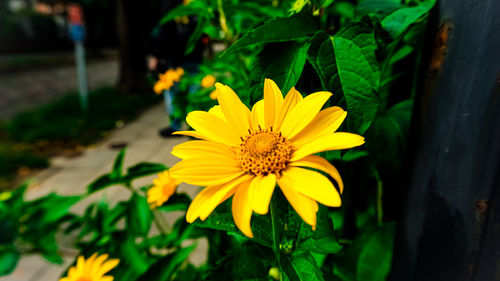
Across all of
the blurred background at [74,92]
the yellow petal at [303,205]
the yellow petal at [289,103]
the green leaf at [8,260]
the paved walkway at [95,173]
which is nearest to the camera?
the yellow petal at [303,205]

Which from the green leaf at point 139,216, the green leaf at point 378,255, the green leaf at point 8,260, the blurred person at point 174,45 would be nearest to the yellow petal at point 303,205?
the green leaf at point 378,255

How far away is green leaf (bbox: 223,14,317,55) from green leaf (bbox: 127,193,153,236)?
2.40 ft

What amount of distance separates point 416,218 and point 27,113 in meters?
6.63

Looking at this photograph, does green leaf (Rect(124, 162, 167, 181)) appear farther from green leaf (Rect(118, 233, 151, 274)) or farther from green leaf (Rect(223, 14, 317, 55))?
green leaf (Rect(223, 14, 317, 55))

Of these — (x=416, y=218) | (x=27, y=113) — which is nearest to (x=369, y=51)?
(x=416, y=218)

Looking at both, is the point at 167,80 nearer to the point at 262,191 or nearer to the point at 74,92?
the point at 262,191

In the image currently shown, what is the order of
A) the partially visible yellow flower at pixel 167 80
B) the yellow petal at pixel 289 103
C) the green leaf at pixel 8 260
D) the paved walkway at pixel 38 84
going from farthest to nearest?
the paved walkway at pixel 38 84 → the partially visible yellow flower at pixel 167 80 → the green leaf at pixel 8 260 → the yellow petal at pixel 289 103

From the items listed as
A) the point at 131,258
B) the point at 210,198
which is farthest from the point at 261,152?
the point at 131,258

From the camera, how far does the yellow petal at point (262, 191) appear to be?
1.41 ft

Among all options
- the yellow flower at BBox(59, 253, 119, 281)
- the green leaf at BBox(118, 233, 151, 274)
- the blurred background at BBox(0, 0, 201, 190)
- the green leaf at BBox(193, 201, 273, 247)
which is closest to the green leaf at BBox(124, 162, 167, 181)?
A: the green leaf at BBox(118, 233, 151, 274)

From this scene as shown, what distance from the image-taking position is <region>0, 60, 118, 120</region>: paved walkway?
277 inches

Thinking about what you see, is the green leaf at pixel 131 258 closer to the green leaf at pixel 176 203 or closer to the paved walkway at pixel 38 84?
the green leaf at pixel 176 203

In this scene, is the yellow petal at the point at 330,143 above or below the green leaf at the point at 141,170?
above

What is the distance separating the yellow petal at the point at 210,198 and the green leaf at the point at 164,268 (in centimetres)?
46
